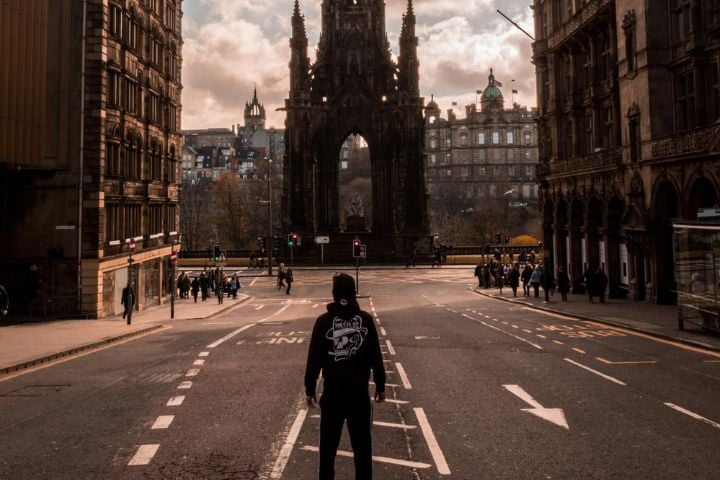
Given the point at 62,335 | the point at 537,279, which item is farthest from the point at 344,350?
the point at 537,279

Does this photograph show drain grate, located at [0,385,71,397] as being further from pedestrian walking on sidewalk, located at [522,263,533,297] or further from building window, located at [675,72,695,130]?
pedestrian walking on sidewalk, located at [522,263,533,297]

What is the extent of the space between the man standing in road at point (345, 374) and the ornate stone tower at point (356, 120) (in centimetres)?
6747

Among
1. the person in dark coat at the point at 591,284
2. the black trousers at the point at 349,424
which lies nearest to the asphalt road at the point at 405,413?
the black trousers at the point at 349,424

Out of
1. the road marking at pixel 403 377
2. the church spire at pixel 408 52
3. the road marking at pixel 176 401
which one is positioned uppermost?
the church spire at pixel 408 52

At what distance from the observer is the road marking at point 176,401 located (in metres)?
10.3

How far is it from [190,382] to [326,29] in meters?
75.5

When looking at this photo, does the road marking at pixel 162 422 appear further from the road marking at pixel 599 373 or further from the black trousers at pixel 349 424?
the road marking at pixel 599 373

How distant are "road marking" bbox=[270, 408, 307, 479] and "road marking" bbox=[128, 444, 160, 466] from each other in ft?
5.39

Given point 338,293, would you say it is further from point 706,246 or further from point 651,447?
point 706,246

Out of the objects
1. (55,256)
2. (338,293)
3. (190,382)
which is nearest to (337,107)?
(55,256)

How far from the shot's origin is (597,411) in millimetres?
9719

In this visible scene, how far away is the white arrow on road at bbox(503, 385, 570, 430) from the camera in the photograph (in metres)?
9.16

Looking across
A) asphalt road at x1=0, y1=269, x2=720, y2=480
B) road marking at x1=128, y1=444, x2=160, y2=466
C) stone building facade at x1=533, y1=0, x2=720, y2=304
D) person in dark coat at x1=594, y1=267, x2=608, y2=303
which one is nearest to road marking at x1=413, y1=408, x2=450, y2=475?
asphalt road at x1=0, y1=269, x2=720, y2=480

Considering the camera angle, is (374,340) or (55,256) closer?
(374,340)
